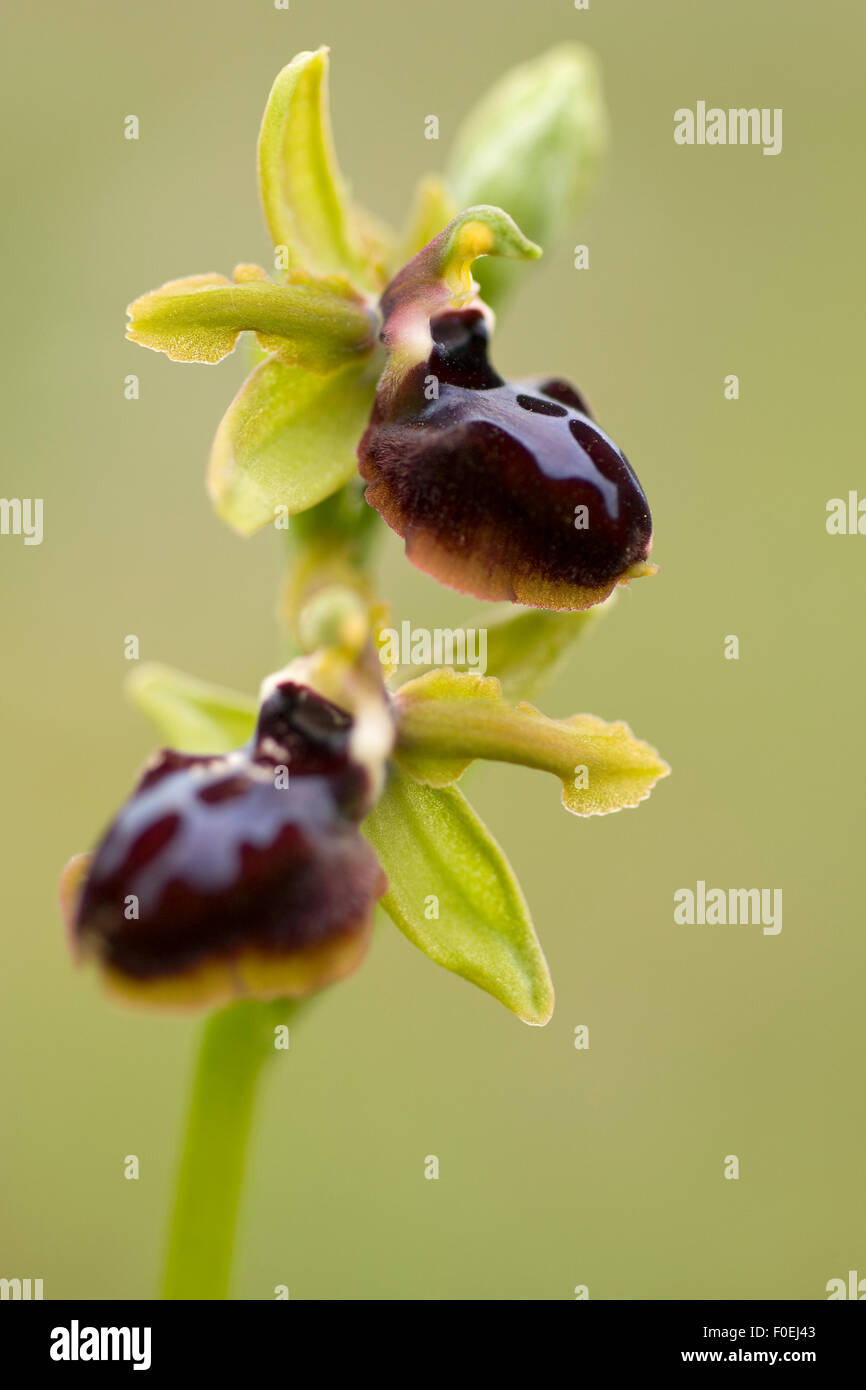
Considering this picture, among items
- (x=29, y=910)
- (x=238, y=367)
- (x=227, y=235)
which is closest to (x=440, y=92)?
(x=227, y=235)


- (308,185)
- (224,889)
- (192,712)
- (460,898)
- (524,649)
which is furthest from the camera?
(192,712)

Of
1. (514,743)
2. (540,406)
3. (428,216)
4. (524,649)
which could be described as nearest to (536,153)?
(428,216)

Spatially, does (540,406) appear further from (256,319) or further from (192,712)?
(192,712)

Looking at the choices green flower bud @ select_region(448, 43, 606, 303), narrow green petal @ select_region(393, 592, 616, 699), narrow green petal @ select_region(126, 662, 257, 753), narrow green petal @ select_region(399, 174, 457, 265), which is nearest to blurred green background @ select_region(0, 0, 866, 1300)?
green flower bud @ select_region(448, 43, 606, 303)

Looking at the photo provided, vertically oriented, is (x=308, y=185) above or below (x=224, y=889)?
above

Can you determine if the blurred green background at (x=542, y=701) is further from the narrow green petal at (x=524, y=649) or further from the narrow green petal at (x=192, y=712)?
the narrow green petal at (x=524, y=649)

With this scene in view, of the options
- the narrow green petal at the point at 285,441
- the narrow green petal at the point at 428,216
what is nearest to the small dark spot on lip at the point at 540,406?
the narrow green petal at the point at 285,441

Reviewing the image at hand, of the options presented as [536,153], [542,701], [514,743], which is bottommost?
[514,743]
